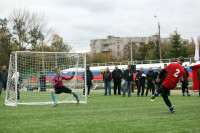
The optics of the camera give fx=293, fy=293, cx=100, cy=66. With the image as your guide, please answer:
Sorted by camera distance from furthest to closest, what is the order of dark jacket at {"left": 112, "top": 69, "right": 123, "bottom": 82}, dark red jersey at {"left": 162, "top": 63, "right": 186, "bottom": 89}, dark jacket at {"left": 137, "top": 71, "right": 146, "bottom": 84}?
1. dark jacket at {"left": 112, "top": 69, "right": 123, "bottom": 82}
2. dark jacket at {"left": 137, "top": 71, "right": 146, "bottom": 84}
3. dark red jersey at {"left": 162, "top": 63, "right": 186, "bottom": 89}

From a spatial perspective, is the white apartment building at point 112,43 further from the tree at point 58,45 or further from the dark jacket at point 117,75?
the dark jacket at point 117,75

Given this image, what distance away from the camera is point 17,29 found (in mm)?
43250

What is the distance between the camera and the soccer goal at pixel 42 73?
50.1 ft

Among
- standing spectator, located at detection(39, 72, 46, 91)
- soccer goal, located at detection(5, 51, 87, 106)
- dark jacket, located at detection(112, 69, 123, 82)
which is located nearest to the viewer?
soccer goal, located at detection(5, 51, 87, 106)

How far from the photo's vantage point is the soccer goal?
15266 millimetres

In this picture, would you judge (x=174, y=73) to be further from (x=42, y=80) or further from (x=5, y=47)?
(x=5, y=47)

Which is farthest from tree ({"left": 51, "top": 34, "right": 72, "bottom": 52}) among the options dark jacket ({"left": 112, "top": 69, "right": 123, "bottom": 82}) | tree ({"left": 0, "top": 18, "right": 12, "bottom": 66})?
dark jacket ({"left": 112, "top": 69, "right": 123, "bottom": 82})

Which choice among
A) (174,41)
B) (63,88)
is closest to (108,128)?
(63,88)

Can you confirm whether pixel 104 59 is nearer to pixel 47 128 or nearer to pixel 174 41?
pixel 174 41

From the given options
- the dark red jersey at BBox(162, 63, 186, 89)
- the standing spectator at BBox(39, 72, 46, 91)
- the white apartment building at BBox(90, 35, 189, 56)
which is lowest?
the standing spectator at BBox(39, 72, 46, 91)

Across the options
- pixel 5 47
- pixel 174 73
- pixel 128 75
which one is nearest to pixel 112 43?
pixel 5 47

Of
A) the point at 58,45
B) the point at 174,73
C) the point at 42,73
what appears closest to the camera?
the point at 174,73

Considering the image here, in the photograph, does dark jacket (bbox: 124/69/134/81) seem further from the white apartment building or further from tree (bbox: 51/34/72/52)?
the white apartment building

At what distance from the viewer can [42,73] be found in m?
19.8
